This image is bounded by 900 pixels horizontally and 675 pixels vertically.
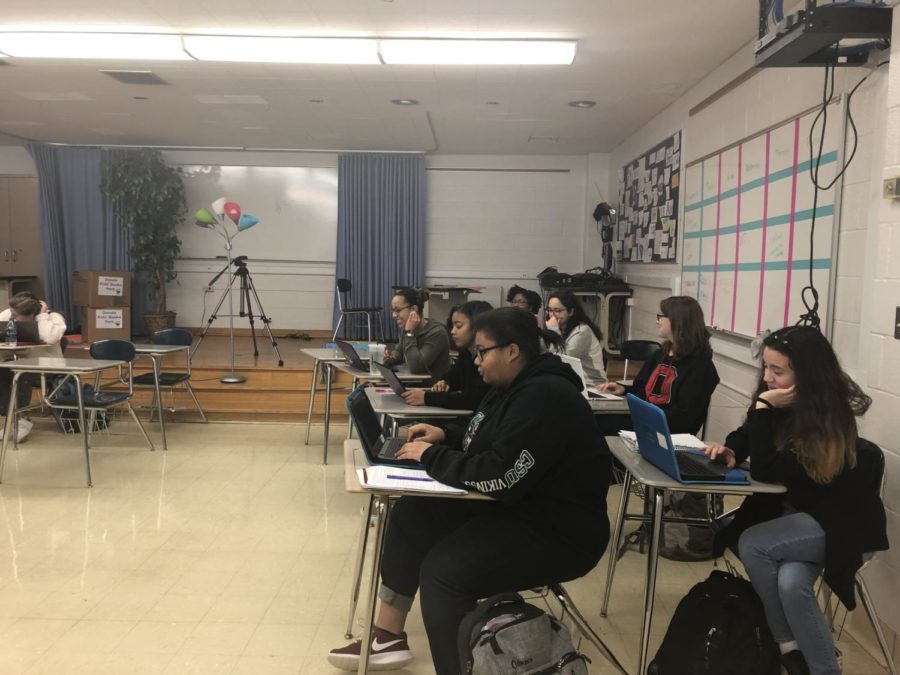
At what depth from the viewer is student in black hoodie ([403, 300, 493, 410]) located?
3.48m

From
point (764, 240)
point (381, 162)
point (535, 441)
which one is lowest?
point (535, 441)

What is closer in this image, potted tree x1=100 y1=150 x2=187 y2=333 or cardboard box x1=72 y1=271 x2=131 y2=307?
cardboard box x1=72 y1=271 x2=131 y2=307

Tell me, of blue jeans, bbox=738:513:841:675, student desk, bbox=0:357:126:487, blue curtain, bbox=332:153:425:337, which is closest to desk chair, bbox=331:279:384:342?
blue curtain, bbox=332:153:425:337

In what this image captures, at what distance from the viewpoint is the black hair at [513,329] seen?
220cm

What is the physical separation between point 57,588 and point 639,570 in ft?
8.26

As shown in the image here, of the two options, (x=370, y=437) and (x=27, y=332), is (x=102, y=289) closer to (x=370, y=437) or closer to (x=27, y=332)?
(x=27, y=332)

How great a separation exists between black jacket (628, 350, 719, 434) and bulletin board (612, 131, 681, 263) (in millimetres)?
2881

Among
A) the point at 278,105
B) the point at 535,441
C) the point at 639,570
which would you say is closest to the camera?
the point at 535,441

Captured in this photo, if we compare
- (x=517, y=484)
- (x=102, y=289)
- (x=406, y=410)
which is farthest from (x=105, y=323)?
(x=517, y=484)

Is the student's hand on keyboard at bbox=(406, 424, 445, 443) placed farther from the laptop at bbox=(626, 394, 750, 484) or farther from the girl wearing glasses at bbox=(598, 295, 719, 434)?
the girl wearing glasses at bbox=(598, 295, 719, 434)

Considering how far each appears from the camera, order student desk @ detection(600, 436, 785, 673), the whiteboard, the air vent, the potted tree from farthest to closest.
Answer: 1. the whiteboard
2. the potted tree
3. the air vent
4. student desk @ detection(600, 436, 785, 673)

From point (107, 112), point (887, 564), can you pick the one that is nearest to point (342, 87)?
point (107, 112)

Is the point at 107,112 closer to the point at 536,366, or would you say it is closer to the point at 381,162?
the point at 381,162

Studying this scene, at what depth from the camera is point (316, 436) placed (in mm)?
5746
